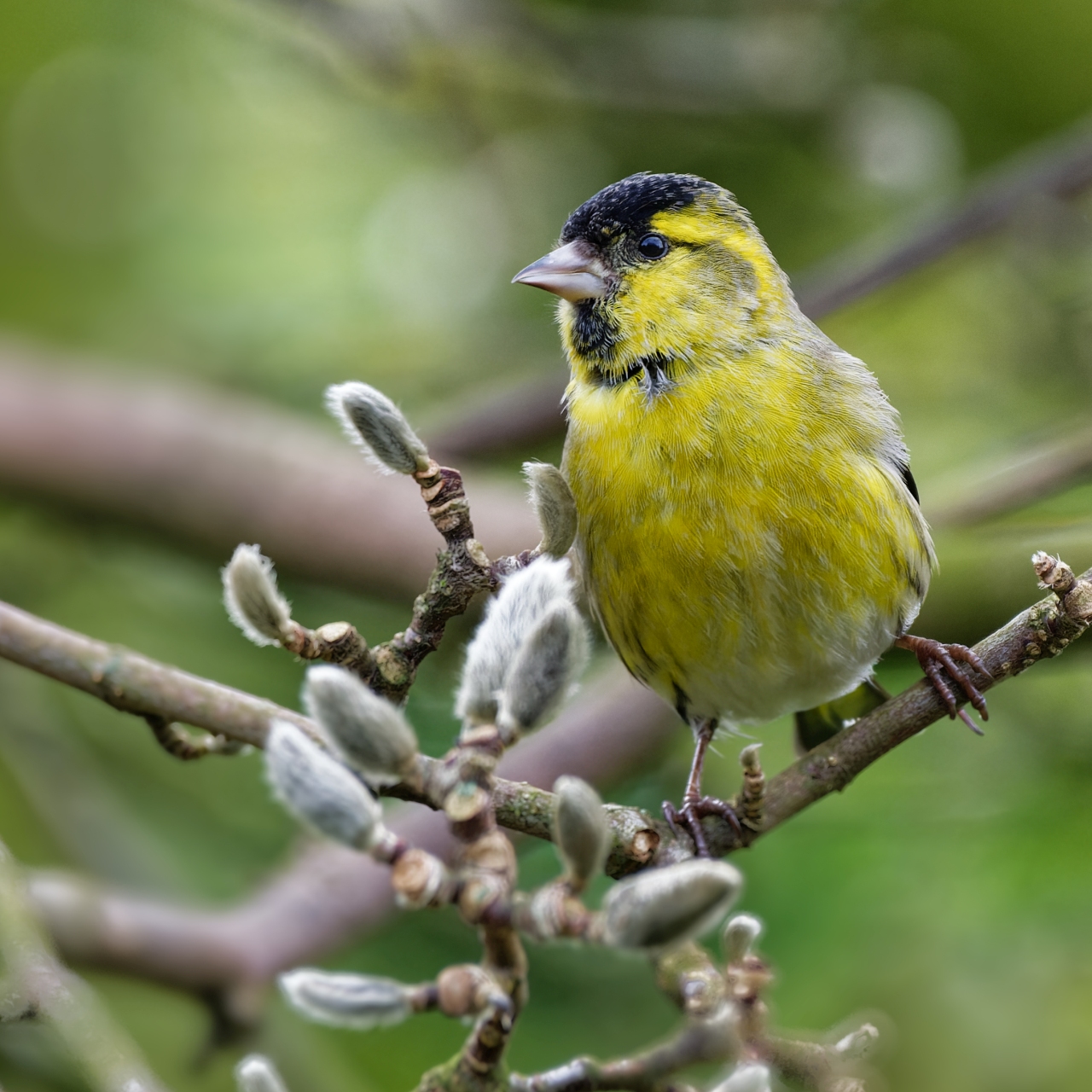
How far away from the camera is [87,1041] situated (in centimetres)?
A: 116

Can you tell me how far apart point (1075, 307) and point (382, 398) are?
3279mm

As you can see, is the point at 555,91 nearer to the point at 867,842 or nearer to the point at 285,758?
the point at 867,842

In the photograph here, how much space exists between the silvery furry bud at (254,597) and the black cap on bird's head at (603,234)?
4.34 feet

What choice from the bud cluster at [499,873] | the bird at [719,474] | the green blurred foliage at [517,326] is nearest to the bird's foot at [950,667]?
the bird at [719,474]

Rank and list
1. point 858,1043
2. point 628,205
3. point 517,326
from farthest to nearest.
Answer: point 517,326
point 628,205
point 858,1043

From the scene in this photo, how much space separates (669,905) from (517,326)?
4069mm

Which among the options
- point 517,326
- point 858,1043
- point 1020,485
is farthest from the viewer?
point 517,326

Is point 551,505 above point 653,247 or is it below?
below

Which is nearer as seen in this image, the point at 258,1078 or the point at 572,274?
the point at 258,1078

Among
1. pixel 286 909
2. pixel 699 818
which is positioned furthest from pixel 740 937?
pixel 286 909

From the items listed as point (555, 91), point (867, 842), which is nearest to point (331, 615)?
point (867, 842)

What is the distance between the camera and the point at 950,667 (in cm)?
242

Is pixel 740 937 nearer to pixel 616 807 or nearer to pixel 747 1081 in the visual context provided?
pixel 747 1081

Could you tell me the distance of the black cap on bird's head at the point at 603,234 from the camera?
2.70m
